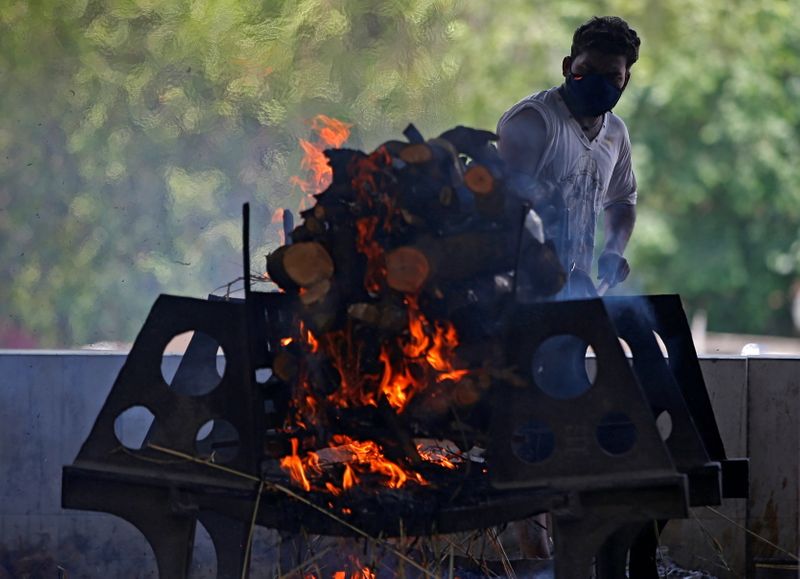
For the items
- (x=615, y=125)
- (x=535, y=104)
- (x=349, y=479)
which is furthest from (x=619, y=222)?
(x=349, y=479)

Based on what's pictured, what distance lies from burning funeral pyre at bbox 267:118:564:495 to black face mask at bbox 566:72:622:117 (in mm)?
1017

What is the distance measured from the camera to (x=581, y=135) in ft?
→ 16.0

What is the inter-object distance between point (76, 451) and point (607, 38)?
3.25 m

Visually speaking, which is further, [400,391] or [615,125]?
[615,125]

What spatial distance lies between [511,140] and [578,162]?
34 centimetres

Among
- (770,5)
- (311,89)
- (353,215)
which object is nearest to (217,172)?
(311,89)

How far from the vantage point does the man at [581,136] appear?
4676 millimetres

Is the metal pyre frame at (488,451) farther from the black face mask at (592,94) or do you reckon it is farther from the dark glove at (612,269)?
A: the black face mask at (592,94)

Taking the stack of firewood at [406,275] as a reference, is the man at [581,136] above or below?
above

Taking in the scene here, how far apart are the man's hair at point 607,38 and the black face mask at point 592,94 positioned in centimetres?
12

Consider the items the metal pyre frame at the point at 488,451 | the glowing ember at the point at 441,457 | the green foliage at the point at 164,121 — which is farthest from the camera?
the green foliage at the point at 164,121

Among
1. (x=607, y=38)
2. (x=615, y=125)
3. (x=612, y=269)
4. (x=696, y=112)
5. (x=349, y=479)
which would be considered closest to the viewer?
(x=349, y=479)

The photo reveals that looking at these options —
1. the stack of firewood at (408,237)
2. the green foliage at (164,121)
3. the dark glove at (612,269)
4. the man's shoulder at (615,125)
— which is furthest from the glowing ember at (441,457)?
the green foliage at (164,121)

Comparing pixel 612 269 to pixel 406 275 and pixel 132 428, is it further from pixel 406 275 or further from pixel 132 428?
pixel 132 428
